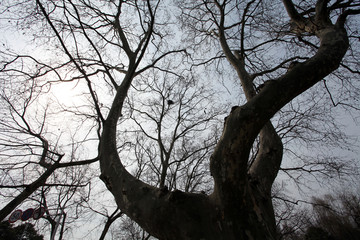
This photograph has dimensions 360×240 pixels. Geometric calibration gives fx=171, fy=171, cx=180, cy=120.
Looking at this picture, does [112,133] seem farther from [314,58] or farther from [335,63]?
[335,63]

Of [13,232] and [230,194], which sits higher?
[13,232]

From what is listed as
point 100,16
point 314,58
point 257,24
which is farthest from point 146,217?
point 257,24

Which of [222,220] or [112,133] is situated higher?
[112,133]

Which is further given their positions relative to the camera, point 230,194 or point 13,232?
point 13,232

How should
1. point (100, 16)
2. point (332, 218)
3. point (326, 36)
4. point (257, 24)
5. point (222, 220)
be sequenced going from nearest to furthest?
point (222, 220)
point (326, 36)
point (100, 16)
point (257, 24)
point (332, 218)

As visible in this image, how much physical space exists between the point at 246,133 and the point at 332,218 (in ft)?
123

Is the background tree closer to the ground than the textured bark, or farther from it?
farther from it

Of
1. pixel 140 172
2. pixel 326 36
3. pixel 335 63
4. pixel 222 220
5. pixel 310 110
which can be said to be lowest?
pixel 222 220

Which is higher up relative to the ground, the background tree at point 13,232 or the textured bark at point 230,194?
the background tree at point 13,232

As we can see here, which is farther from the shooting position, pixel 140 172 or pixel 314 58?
pixel 140 172

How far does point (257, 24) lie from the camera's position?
16.8 ft

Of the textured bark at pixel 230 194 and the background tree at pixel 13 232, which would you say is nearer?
the textured bark at pixel 230 194

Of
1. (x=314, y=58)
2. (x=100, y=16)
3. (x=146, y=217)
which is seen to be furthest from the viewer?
(x=100, y=16)

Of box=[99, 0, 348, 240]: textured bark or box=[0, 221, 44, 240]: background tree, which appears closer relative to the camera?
box=[99, 0, 348, 240]: textured bark
